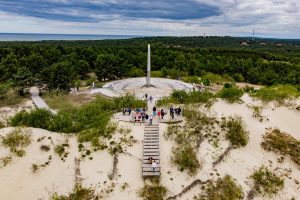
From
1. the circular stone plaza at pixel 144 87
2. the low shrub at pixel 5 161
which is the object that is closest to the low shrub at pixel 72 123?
Result: the low shrub at pixel 5 161

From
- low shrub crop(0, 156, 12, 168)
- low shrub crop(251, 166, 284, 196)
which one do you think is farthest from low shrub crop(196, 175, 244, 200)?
low shrub crop(0, 156, 12, 168)

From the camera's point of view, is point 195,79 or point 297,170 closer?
point 297,170

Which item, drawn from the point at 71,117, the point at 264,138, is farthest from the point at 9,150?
the point at 264,138

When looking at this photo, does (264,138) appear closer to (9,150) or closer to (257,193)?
(257,193)

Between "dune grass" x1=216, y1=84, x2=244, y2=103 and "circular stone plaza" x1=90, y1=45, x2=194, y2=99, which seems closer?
"dune grass" x1=216, y1=84, x2=244, y2=103

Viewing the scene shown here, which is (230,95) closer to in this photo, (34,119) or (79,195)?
(79,195)

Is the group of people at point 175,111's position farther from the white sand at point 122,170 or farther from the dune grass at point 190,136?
the white sand at point 122,170

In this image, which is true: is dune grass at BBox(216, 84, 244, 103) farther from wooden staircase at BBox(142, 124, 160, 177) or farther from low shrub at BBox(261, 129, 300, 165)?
wooden staircase at BBox(142, 124, 160, 177)
